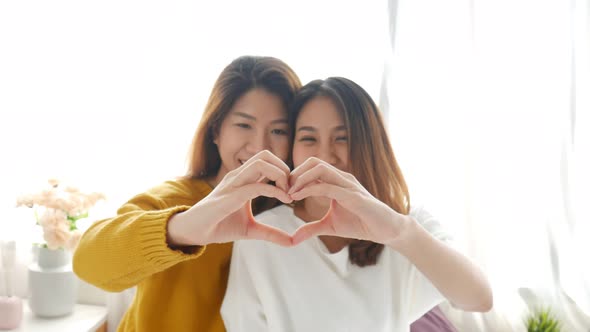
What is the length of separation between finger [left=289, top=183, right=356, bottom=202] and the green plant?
4.21ft

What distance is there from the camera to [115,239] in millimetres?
987

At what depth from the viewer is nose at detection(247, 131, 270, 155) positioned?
4.09 feet

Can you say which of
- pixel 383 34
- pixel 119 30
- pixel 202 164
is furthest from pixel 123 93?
pixel 383 34

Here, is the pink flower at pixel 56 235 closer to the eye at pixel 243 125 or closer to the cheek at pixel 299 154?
the eye at pixel 243 125

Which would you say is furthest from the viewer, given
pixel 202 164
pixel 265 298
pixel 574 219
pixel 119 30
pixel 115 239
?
pixel 119 30

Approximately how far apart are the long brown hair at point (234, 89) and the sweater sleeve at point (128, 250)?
274mm

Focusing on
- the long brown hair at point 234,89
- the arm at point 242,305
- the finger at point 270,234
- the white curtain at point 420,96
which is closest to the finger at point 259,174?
the finger at point 270,234

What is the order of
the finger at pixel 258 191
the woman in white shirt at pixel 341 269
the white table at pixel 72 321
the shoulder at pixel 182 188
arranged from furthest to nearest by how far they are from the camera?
the white table at pixel 72 321 → the shoulder at pixel 182 188 → the woman in white shirt at pixel 341 269 → the finger at pixel 258 191

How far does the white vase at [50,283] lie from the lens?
6.29 feet

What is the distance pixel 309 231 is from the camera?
0.95 m

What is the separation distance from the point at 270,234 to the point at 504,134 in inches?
49.0

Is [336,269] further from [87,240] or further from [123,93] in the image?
[123,93]

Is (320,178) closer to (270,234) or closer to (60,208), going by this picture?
(270,234)

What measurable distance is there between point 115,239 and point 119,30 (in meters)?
1.34
